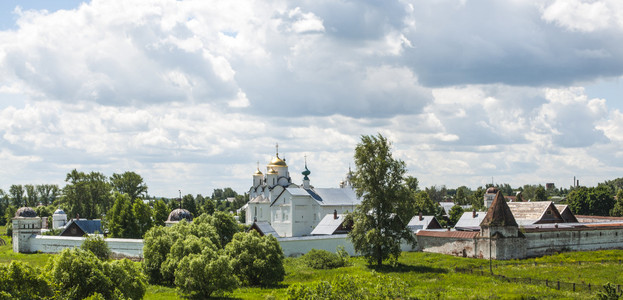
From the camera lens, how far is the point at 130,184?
77625mm

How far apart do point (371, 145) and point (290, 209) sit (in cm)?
2327

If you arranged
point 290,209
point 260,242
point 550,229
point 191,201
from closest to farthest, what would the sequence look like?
point 260,242 < point 550,229 < point 290,209 < point 191,201

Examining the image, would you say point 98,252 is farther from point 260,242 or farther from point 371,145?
point 371,145

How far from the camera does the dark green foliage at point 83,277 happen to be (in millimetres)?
19047

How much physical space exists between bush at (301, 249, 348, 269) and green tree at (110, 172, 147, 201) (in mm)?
45033

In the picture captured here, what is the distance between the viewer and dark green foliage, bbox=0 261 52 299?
53.7 feet

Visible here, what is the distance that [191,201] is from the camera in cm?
8062

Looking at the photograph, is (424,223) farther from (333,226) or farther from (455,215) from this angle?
(455,215)

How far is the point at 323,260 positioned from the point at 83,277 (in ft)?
67.0

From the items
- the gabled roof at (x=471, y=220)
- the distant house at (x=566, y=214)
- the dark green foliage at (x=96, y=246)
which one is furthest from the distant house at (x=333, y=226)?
the distant house at (x=566, y=214)

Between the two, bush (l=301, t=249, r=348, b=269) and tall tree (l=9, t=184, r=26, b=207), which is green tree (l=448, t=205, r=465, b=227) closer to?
bush (l=301, t=249, r=348, b=269)

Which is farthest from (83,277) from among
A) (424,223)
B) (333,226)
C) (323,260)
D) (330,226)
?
(424,223)

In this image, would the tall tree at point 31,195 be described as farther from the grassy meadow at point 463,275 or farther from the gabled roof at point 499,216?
the gabled roof at point 499,216

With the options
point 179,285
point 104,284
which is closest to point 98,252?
point 179,285
